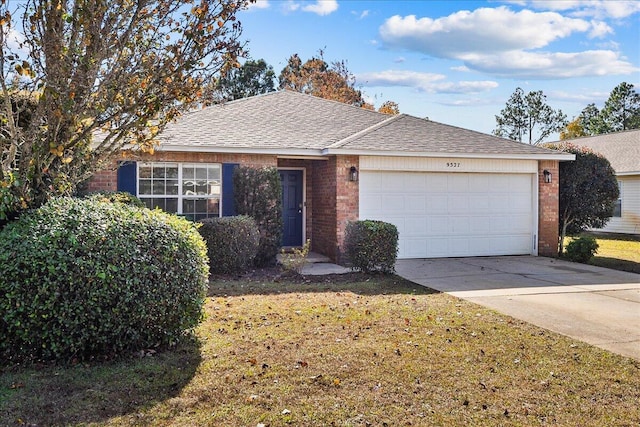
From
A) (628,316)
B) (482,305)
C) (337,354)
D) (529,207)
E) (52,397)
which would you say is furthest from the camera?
(529,207)

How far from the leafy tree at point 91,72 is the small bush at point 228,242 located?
403 centimetres

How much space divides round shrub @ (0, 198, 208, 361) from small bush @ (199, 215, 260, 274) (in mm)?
4782

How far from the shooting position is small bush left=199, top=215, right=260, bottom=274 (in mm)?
9922

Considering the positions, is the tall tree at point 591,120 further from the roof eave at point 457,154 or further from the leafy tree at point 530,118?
the roof eave at point 457,154

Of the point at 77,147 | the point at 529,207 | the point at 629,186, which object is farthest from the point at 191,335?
the point at 629,186

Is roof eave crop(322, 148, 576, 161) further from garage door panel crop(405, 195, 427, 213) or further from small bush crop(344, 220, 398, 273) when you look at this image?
small bush crop(344, 220, 398, 273)

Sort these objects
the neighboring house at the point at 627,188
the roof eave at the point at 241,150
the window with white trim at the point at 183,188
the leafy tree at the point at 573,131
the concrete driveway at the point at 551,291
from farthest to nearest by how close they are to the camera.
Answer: the leafy tree at the point at 573,131
the neighboring house at the point at 627,188
the window with white trim at the point at 183,188
the roof eave at the point at 241,150
the concrete driveway at the point at 551,291

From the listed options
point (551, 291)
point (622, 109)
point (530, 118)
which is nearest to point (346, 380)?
point (551, 291)

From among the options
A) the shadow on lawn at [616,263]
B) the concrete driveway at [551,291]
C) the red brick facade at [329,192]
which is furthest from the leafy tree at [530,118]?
the concrete driveway at [551,291]

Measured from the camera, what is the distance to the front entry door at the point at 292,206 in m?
13.2

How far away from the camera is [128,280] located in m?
4.63

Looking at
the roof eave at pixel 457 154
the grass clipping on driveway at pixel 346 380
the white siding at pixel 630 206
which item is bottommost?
the grass clipping on driveway at pixel 346 380

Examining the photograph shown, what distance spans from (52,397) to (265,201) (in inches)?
294

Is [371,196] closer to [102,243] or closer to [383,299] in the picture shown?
[383,299]
